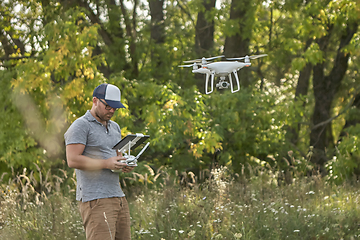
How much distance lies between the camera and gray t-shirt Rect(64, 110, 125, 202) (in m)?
2.94

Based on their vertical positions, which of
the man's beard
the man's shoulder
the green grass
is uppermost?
the man's beard

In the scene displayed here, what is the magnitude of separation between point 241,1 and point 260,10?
570mm

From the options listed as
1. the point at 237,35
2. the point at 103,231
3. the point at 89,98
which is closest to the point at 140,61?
the point at 237,35

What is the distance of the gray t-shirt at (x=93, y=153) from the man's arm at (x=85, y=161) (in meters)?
0.06

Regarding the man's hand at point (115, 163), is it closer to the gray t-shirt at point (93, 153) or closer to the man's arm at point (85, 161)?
the man's arm at point (85, 161)

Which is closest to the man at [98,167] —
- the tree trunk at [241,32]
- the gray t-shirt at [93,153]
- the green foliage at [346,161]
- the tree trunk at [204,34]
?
the gray t-shirt at [93,153]

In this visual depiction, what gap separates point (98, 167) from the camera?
9.46ft

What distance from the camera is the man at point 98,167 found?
2891 mm

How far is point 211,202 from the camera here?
17.6 ft

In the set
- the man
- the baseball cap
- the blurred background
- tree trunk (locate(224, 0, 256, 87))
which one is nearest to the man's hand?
the man

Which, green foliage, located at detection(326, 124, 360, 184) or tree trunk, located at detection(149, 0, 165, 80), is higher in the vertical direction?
tree trunk, located at detection(149, 0, 165, 80)

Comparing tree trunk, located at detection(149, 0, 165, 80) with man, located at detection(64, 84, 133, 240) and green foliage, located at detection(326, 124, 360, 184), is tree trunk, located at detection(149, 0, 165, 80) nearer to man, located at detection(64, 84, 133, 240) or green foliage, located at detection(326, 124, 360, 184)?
green foliage, located at detection(326, 124, 360, 184)

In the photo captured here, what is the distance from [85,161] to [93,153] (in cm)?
16

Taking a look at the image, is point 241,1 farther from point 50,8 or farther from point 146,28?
point 50,8
